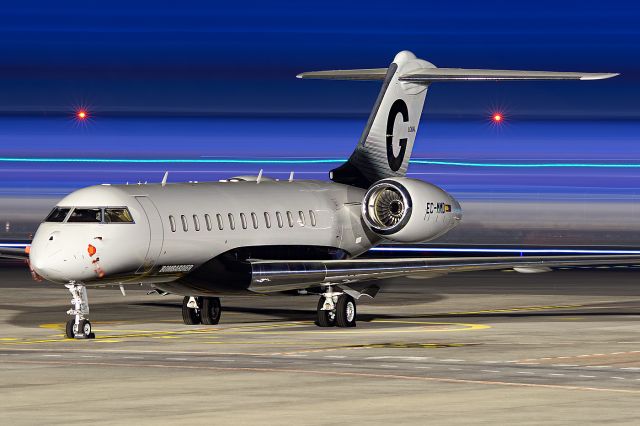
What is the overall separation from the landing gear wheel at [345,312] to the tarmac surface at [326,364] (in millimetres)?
305

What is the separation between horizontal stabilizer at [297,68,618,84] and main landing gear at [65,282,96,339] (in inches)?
507

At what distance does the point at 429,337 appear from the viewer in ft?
106

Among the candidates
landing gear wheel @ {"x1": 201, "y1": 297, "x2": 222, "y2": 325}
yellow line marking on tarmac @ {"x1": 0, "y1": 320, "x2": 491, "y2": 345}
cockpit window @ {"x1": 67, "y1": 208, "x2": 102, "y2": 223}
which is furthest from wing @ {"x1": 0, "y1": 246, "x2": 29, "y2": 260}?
cockpit window @ {"x1": 67, "y1": 208, "x2": 102, "y2": 223}

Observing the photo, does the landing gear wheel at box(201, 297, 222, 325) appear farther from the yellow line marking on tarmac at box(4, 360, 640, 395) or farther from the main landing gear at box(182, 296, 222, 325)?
the yellow line marking on tarmac at box(4, 360, 640, 395)

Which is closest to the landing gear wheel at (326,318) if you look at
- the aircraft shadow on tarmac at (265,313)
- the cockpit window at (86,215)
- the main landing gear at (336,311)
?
the main landing gear at (336,311)

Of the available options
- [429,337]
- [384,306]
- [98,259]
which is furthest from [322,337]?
[384,306]

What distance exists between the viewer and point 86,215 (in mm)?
33281

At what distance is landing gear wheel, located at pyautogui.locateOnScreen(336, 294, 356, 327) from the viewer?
36531 mm

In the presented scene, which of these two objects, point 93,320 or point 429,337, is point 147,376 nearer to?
point 429,337

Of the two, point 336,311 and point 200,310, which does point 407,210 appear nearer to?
point 336,311

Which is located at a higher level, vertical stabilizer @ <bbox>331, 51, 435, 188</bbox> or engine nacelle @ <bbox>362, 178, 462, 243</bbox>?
vertical stabilizer @ <bbox>331, 51, 435, 188</bbox>

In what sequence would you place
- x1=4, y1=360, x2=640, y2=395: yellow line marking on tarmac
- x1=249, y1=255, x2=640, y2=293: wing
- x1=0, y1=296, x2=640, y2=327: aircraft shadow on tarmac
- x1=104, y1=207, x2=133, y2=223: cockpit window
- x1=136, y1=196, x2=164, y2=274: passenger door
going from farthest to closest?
x1=0, y1=296, x2=640, y2=327: aircraft shadow on tarmac
x1=249, y1=255, x2=640, y2=293: wing
x1=136, y1=196, x2=164, y2=274: passenger door
x1=104, y1=207, x2=133, y2=223: cockpit window
x1=4, y1=360, x2=640, y2=395: yellow line marking on tarmac

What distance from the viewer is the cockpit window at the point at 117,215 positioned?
33.4 metres

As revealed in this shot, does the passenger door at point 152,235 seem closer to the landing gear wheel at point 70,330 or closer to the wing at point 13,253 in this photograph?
the landing gear wheel at point 70,330
